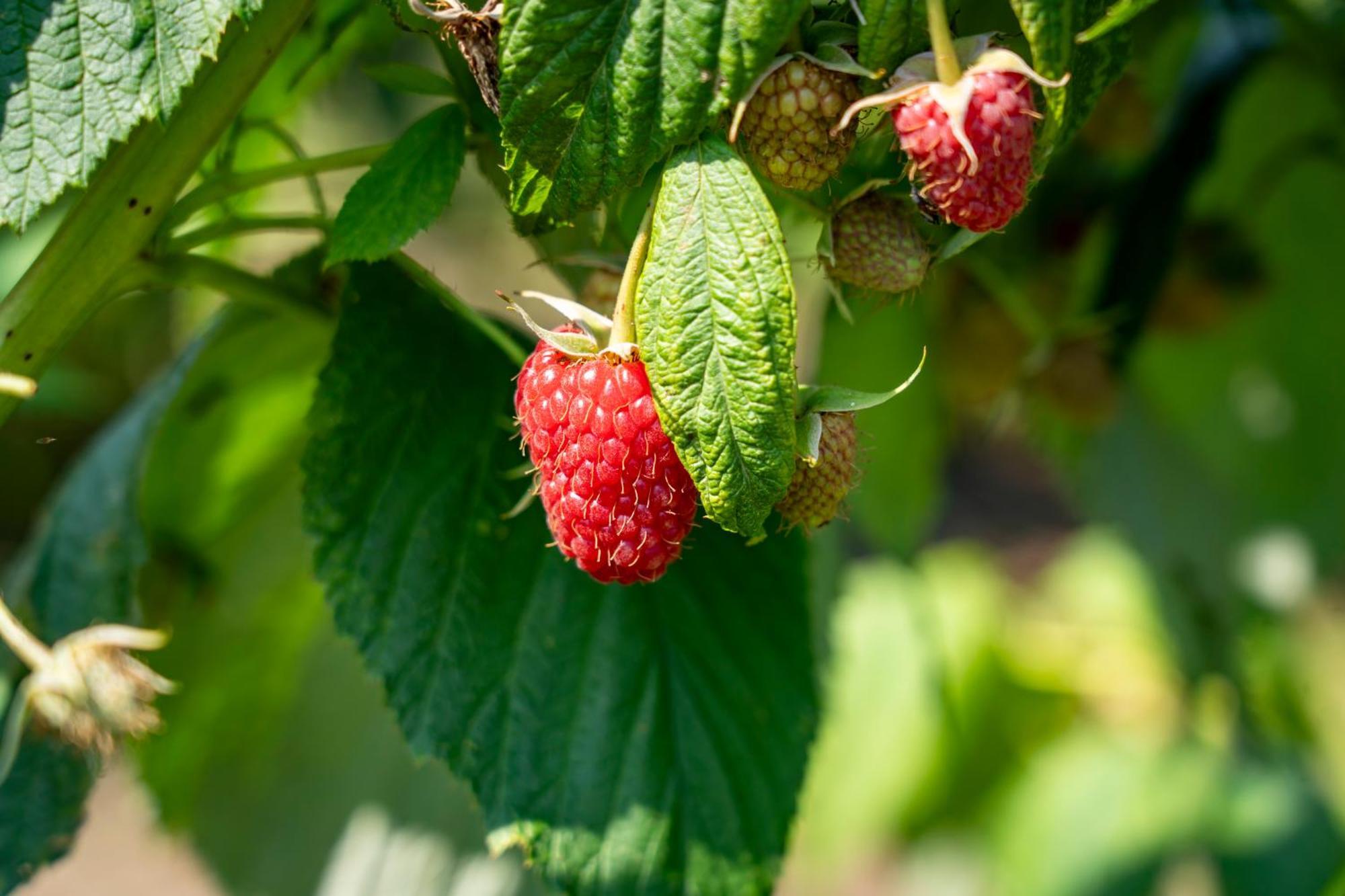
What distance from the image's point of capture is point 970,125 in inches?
15.2

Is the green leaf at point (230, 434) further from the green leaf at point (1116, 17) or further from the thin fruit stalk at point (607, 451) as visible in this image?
the green leaf at point (1116, 17)

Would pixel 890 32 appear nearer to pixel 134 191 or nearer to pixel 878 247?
pixel 878 247

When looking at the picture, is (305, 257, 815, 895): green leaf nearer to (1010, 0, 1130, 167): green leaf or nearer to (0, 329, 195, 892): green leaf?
(0, 329, 195, 892): green leaf

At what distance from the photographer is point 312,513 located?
54 cm

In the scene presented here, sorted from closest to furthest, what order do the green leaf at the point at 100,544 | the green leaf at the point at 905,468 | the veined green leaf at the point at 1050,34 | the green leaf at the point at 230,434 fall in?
the veined green leaf at the point at 1050,34
the green leaf at the point at 100,544
the green leaf at the point at 230,434
the green leaf at the point at 905,468

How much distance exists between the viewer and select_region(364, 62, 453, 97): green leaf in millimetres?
494

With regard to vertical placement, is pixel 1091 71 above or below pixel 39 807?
above

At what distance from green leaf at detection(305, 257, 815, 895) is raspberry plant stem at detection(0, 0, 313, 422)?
0.34ft

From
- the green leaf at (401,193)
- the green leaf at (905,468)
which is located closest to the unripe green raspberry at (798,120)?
the green leaf at (401,193)

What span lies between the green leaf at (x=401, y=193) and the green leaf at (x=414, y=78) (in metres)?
0.01

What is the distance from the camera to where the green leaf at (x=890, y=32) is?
1.25 ft

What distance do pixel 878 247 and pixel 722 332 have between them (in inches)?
3.4

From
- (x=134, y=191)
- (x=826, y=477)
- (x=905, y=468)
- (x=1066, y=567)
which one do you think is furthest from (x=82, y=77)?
(x=1066, y=567)

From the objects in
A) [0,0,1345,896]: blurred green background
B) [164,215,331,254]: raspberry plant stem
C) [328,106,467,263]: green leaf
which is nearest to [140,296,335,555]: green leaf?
[0,0,1345,896]: blurred green background
